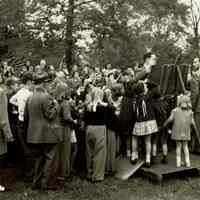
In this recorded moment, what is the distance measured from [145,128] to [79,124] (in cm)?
142

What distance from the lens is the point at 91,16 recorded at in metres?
19.7

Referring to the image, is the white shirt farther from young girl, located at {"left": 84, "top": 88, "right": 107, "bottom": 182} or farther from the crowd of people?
young girl, located at {"left": 84, "top": 88, "right": 107, "bottom": 182}

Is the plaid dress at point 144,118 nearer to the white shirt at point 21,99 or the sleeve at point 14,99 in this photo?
the white shirt at point 21,99

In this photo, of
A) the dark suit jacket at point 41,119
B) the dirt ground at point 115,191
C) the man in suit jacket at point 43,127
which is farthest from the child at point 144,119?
the dark suit jacket at point 41,119

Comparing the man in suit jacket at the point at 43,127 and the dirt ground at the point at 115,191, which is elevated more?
the man in suit jacket at the point at 43,127

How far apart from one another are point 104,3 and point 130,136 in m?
12.2

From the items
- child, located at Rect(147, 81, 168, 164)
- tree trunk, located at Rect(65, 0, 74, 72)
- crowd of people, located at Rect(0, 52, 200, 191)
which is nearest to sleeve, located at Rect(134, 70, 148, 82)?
crowd of people, located at Rect(0, 52, 200, 191)

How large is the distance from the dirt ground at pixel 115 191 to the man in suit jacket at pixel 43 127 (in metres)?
0.33

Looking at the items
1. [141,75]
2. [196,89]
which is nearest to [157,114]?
[141,75]

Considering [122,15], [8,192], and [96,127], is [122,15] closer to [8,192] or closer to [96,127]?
[96,127]

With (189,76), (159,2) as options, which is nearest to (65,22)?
(159,2)

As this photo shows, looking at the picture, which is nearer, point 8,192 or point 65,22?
point 8,192

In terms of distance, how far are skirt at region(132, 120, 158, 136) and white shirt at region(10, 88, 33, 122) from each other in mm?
2442

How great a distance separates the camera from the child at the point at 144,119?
29.2 feet
